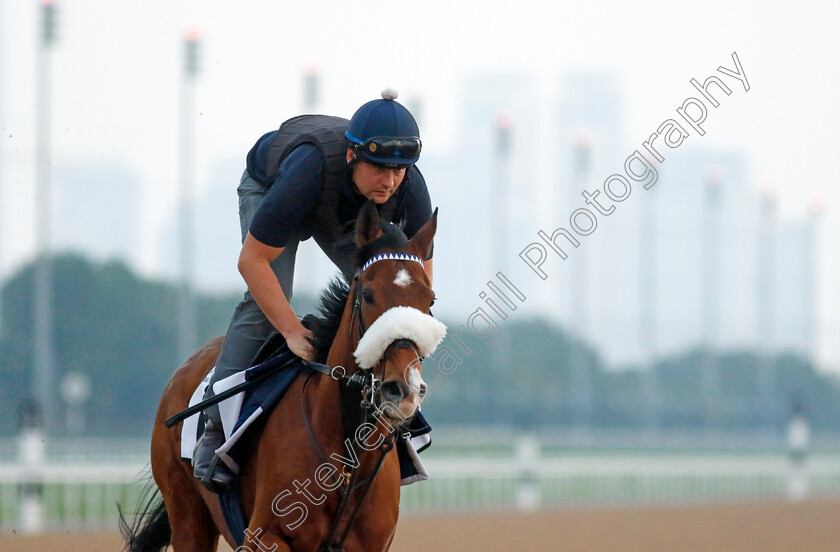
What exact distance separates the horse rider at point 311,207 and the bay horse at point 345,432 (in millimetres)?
175

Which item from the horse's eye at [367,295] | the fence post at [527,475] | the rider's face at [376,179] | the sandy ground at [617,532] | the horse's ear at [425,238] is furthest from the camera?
the fence post at [527,475]

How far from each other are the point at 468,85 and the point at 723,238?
22.3 meters

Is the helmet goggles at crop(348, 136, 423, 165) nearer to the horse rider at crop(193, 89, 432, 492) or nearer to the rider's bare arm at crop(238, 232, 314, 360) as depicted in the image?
the horse rider at crop(193, 89, 432, 492)

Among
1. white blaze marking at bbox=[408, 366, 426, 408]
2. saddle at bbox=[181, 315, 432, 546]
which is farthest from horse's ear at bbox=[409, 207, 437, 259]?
saddle at bbox=[181, 315, 432, 546]

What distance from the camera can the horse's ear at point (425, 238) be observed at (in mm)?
3980

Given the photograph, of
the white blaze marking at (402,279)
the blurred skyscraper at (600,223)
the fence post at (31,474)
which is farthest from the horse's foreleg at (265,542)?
the blurred skyscraper at (600,223)

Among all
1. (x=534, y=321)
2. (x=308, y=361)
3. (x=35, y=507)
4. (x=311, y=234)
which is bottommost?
(x=534, y=321)

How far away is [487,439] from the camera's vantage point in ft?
86.2

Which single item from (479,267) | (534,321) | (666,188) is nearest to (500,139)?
(534,321)

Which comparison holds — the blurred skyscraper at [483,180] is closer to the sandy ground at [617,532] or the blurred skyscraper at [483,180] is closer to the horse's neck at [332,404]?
the sandy ground at [617,532]

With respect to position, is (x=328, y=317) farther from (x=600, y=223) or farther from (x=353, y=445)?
(x=600, y=223)

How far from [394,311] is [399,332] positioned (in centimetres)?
9

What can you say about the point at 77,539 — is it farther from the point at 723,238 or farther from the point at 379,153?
the point at 723,238

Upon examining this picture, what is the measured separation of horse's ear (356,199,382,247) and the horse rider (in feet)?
0.53
